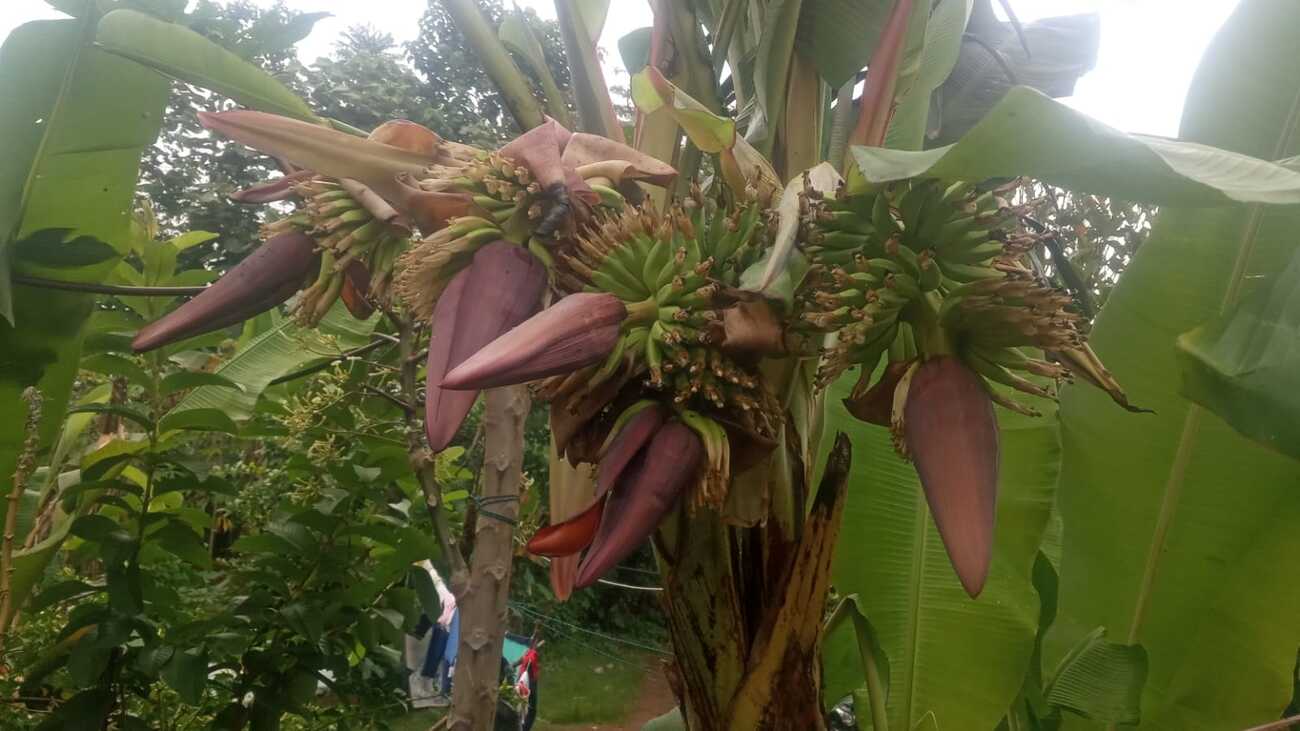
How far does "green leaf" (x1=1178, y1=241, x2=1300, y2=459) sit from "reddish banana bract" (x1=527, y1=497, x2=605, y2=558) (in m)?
0.36

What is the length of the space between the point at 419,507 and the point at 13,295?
88cm

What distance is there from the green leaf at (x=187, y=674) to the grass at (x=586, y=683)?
347 centimetres

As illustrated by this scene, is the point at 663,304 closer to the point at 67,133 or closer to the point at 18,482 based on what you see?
the point at 67,133

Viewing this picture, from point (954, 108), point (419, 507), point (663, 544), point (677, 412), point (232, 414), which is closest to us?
point (677, 412)

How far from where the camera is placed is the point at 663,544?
616mm

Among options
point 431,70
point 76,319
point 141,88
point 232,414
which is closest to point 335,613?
point 232,414

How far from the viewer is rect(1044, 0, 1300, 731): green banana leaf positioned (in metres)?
0.70

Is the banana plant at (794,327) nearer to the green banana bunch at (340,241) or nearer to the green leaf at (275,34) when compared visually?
the green banana bunch at (340,241)

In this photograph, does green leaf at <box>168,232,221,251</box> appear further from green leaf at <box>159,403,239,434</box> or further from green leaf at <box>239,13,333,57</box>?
green leaf at <box>239,13,333,57</box>

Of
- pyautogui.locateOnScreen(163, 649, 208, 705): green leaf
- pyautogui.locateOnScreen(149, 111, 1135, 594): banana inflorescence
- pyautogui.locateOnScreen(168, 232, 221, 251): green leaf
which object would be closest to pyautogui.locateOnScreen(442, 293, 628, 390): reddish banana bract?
pyautogui.locateOnScreen(149, 111, 1135, 594): banana inflorescence

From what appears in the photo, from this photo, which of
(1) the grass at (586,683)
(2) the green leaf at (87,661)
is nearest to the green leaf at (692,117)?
(2) the green leaf at (87,661)

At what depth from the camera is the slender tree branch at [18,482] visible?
0.87m

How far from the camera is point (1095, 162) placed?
1.14ft

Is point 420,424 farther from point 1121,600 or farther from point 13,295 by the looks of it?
point 1121,600
